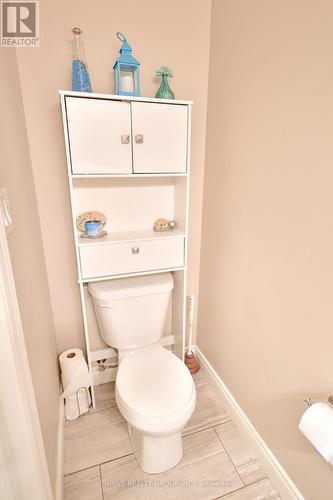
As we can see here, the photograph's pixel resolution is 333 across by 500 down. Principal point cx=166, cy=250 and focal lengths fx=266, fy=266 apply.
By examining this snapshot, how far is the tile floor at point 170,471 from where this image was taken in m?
1.19

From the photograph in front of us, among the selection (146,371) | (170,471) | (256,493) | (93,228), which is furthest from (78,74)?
(256,493)

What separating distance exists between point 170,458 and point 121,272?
3.03ft

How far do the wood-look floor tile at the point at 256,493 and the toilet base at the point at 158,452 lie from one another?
10.3 inches

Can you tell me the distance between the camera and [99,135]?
1187mm

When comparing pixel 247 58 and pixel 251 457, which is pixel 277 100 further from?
pixel 251 457

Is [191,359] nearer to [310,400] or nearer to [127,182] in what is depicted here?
[310,400]

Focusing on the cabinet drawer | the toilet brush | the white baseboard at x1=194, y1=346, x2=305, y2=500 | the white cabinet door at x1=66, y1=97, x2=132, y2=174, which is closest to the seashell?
the cabinet drawer

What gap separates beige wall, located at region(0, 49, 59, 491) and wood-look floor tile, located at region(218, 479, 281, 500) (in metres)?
0.79

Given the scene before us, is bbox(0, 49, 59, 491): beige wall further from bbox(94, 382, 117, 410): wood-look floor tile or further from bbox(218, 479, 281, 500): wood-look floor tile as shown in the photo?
bbox(218, 479, 281, 500): wood-look floor tile

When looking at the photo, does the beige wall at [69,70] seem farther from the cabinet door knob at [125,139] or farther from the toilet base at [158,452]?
the toilet base at [158,452]

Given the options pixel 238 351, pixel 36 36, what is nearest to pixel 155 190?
pixel 36 36

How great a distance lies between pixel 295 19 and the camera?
0.90m

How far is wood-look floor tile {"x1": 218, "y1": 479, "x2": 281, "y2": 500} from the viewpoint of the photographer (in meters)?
1.17

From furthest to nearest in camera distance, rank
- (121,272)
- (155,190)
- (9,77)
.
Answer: (155,190) < (121,272) < (9,77)
